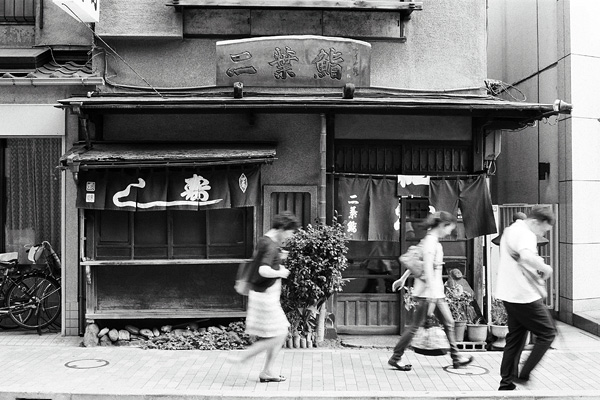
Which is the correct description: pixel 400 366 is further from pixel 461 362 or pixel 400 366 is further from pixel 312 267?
pixel 312 267

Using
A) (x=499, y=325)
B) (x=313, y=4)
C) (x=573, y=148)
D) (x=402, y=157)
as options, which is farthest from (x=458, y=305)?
(x=313, y=4)

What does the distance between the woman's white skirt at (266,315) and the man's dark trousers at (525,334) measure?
9.29 feet

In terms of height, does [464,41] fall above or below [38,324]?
above

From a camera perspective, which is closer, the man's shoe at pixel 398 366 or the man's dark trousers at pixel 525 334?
the man's dark trousers at pixel 525 334

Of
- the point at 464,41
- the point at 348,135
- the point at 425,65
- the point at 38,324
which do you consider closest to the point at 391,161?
the point at 348,135

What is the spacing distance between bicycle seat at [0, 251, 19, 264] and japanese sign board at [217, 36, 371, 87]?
5.19 metres

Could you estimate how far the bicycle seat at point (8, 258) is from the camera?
11967mm

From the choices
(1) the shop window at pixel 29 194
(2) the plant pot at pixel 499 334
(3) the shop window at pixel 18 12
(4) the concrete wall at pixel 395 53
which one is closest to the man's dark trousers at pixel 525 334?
(2) the plant pot at pixel 499 334

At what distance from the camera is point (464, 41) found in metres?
12.1

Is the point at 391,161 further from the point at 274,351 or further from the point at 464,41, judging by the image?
the point at 274,351

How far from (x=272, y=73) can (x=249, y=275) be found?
15.1 feet

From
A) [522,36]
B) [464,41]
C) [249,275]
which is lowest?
[249,275]

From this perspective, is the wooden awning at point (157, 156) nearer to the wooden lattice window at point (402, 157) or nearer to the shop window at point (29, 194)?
the wooden lattice window at point (402, 157)

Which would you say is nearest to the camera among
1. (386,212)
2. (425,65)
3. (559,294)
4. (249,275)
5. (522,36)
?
(249,275)
